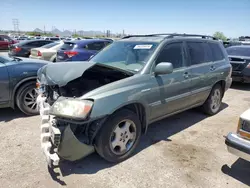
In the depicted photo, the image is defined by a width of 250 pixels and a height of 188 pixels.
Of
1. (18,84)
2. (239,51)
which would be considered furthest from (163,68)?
(239,51)

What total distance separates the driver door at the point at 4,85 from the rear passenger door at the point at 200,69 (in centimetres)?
361

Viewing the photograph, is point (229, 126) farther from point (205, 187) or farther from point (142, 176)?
point (142, 176)

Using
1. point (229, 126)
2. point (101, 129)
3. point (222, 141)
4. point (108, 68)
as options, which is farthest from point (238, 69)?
point (101, 129)

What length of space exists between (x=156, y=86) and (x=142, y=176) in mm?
1340

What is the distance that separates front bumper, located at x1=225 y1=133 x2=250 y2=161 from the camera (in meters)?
2.61

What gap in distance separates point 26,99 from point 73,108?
2602 millimetres

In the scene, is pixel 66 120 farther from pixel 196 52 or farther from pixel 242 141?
pixel 196 52

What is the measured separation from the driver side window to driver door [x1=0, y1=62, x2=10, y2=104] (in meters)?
3.03

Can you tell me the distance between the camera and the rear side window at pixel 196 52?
168 inches

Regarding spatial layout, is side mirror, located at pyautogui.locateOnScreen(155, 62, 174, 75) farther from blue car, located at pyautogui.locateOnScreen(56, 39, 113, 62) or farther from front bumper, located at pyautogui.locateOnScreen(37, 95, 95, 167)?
blue car, located at pyautogui.locateOnScreen(56, 39, 113, 62)

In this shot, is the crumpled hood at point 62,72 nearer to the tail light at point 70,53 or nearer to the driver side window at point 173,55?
the driver side window at point 173,55

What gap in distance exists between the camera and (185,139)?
395 centimetres

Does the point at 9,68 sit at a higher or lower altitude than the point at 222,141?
higher

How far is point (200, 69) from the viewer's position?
14.4ft
